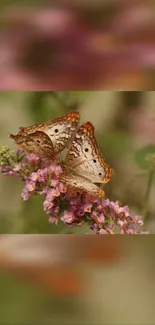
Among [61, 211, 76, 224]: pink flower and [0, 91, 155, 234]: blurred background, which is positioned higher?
[0, 91, 155, 234]: blurred background

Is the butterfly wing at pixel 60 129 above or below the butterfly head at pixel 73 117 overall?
below

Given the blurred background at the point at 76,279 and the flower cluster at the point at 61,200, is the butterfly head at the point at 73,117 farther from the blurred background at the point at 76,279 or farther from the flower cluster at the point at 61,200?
the blurred background at the point at 76,279

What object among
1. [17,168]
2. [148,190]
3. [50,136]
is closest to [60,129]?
[50,136]

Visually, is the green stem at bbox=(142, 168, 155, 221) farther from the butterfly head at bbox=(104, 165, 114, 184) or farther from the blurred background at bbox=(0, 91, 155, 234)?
the butterfly head at bbox=(104, 165, 114, 184)
